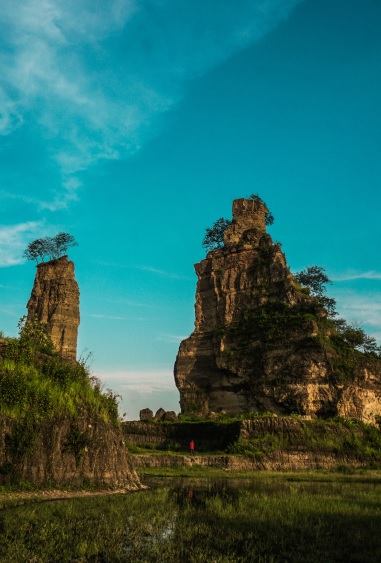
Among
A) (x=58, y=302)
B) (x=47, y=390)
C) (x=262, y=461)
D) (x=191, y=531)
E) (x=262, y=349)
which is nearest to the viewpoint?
(x=191, y=531)

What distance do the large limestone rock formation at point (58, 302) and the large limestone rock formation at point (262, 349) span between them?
43.1 feet

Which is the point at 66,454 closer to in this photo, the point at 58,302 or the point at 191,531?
the point at 191,531

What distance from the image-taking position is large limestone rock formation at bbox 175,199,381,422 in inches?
1770

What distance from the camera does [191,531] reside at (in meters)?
8.24

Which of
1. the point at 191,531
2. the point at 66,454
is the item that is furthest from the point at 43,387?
the point at 191,531

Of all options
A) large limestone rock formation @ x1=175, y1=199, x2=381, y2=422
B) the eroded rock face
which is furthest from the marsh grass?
large limestone rock formation @ x1=175, y1=199, x2=381, y2=422

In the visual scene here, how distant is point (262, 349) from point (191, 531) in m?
41.2

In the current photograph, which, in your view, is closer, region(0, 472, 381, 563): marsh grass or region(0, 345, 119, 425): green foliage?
region(0, 472, 381, 563): marsh grass

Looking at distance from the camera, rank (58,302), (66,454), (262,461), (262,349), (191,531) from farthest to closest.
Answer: (58,302), (262,349), (262,461), (66,454), (191,531)

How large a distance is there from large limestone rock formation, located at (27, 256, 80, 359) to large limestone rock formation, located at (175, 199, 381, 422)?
517 inches

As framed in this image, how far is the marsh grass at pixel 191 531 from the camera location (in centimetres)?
664

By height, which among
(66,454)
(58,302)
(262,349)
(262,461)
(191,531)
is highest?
(58,302)

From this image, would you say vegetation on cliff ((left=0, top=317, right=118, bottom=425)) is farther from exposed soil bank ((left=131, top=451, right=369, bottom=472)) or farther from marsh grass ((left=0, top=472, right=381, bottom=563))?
exposed soil bank ((left=131, top=451, right=369, bottom=472))

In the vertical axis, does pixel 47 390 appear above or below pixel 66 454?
above
